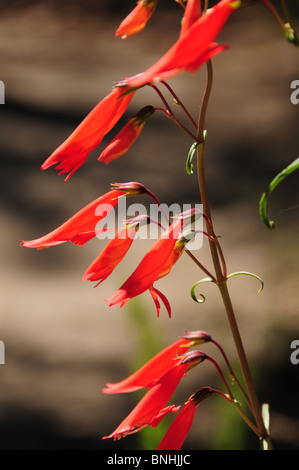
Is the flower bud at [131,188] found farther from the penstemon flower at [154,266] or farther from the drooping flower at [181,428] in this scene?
the drooping flower at [181,428]

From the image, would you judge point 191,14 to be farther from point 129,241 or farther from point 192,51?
point 129,241

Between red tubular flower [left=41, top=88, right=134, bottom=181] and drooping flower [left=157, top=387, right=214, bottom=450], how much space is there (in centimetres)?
22

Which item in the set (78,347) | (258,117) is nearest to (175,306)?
(78,347)

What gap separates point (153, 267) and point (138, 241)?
1589 millimetres

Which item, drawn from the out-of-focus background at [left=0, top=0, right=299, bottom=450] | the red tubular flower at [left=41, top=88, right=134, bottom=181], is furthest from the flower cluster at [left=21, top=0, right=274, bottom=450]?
the out-of-focus background at [left=0, top=0, right=299, bottom=450]

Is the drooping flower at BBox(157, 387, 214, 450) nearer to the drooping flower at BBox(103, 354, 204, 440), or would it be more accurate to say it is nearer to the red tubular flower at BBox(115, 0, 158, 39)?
the drooping flower at BBox(103, 354, 204, 440)

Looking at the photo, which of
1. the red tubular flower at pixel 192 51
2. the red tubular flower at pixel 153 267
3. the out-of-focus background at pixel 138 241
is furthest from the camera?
the out-of-focus background at pixel 138 241

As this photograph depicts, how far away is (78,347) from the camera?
170cm

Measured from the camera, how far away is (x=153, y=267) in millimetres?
480

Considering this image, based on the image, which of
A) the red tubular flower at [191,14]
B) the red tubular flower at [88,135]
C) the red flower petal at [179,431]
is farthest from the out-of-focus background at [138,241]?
the red tubular flower at [191,14]

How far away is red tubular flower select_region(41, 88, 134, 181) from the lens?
50 centimetres

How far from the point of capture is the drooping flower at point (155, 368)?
1.56 ft

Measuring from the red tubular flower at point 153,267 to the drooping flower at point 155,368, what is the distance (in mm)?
47
